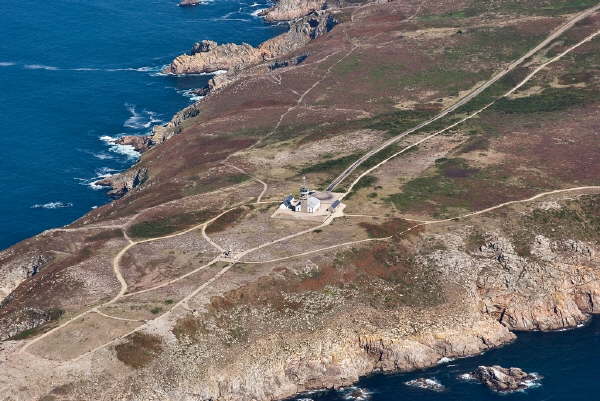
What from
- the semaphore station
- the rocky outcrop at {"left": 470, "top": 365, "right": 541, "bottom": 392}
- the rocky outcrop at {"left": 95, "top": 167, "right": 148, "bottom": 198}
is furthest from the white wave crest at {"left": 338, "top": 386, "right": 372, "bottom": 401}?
the rocky outcrop at {"left": 95, "top": 167, "right": 148, "bottom": 198}

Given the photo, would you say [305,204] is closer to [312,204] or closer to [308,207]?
[308,207]

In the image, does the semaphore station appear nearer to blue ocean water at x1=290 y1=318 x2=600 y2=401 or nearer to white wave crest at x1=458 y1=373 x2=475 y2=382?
blue ocean water at x1=290 y1=318 x2=600 y2=401

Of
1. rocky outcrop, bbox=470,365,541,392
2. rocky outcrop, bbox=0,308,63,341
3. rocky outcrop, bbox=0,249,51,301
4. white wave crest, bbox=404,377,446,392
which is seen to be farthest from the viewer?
rocky outcrop, bbox=0,249,51,301

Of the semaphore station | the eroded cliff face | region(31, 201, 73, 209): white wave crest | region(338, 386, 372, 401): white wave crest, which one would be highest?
the semaphore station

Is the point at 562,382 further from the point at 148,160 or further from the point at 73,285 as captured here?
the point at 148,160

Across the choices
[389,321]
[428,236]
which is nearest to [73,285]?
[389,321]

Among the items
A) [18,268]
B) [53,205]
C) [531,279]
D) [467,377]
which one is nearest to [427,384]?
[467,377]

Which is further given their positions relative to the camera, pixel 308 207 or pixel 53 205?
pixel 53 205
